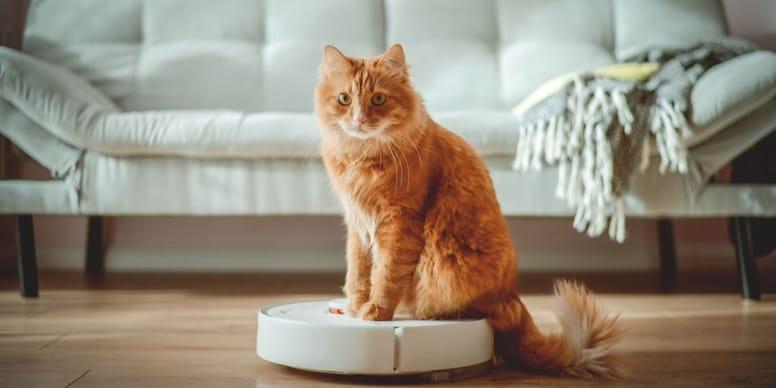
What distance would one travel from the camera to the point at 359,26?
2.67 metres

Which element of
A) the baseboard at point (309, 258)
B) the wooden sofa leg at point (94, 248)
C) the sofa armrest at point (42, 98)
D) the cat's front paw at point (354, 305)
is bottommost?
the baseboard at point (309, 258)

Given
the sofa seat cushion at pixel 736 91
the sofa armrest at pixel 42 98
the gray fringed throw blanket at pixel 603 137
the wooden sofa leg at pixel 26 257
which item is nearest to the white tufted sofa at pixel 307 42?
the sofa armrest at pixel 42 98

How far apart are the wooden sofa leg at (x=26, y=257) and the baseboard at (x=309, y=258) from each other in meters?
0.83

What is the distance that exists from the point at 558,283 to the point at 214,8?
2101 mm

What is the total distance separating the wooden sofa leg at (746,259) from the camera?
1895 mm

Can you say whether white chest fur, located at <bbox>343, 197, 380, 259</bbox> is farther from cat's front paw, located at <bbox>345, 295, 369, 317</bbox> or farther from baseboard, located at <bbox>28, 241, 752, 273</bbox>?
baseboard, located at <bbox>28, 241, 752, 273</bbox>

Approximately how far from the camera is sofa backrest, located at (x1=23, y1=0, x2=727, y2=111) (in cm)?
258

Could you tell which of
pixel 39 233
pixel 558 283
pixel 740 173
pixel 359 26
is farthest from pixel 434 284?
pixel 39 233

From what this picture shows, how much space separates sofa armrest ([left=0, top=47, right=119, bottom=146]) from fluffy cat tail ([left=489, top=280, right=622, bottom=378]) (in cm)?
140

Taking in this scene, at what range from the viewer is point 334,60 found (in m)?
1.10

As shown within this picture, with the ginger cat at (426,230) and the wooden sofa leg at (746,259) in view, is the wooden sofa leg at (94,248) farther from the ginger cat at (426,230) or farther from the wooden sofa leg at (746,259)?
the wooden sofa leg at (746,259)

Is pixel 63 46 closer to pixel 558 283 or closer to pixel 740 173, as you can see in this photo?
pixel 558 283

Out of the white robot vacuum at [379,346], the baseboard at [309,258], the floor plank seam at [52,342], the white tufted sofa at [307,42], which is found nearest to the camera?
the white robot vacuum at [379,346]

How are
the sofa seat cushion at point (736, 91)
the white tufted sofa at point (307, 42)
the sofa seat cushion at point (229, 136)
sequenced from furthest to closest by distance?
1. the white tufted sofa at point (307, 42)
2. the sofa seat cushion at point (229, 136)
3. the sofa seat cushion at point (736, 91)
